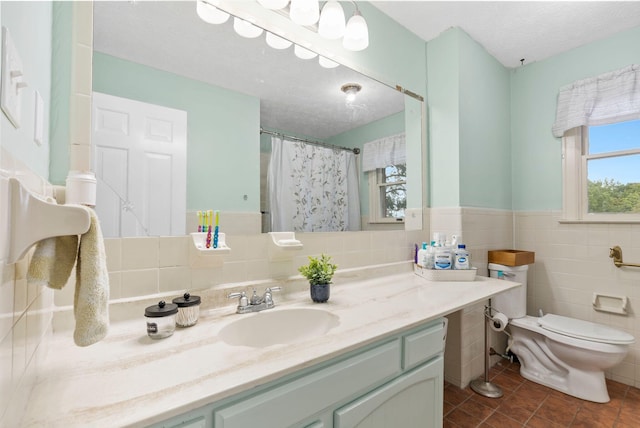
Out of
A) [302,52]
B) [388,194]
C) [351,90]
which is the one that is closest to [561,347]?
[388,194]

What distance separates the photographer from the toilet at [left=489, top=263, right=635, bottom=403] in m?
1.67

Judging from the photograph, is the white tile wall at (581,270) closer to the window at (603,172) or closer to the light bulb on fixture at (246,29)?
the window at (603,172)

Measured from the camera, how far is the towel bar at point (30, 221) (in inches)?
16.0

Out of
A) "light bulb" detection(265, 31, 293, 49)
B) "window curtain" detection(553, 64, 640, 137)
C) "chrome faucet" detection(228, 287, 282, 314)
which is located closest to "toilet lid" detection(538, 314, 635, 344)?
"window curtain" detection(553, 64, 640, 137)

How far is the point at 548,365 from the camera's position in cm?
192

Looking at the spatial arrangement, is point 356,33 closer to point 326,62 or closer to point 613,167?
point 326,62

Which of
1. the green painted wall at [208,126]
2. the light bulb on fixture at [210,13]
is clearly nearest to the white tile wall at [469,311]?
the green painted wall at [208,126]

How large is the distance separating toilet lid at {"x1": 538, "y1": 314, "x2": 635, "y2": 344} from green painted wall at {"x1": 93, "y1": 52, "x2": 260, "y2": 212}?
205 centimetres

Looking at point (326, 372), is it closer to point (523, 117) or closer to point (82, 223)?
point (82, 223)

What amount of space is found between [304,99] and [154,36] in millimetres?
706

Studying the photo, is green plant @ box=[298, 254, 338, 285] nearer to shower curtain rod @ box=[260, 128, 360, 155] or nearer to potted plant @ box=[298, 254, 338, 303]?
potted plant @ box=[298, 254, 338, 303]

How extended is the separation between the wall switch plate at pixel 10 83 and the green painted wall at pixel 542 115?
117 inches

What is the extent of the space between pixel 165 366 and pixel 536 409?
2.08 meters

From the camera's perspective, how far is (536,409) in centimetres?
167
